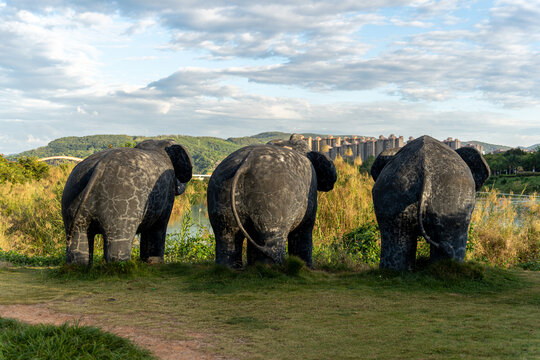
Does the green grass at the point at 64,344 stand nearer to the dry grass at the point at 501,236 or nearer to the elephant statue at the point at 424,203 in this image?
the elephant statue at the point at 424,203

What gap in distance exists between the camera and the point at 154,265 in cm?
732

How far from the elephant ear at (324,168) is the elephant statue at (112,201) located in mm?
2427

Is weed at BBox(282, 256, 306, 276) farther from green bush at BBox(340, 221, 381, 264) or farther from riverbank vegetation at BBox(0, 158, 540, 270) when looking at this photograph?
green bush at BBox(340, 221, 381, 264)

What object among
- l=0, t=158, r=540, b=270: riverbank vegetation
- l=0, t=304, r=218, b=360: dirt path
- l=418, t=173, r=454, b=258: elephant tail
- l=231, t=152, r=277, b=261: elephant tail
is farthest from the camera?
l=0, t=158, r=540, b=270: riverbank vegetation

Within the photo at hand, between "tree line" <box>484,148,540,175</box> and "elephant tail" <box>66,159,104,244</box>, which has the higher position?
"tree line" <box>484,148,540,175</box>

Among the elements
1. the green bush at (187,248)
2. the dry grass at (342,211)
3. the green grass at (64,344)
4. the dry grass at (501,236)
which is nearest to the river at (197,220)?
the green bush at (187,248)

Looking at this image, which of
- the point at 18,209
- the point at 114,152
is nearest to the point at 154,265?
the point at 114,152

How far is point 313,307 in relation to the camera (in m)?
5.02

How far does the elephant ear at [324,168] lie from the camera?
7762mm

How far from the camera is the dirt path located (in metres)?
3.64

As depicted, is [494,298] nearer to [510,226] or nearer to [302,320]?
[302,320]

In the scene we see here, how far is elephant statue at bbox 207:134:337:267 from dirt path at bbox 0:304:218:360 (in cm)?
210

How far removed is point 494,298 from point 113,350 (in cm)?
421

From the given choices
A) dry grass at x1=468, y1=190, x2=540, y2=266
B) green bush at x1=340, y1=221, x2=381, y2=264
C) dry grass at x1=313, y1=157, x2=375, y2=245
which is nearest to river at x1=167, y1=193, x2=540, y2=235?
dry grass at x1=468, y1=190, x2=540, y2=266
